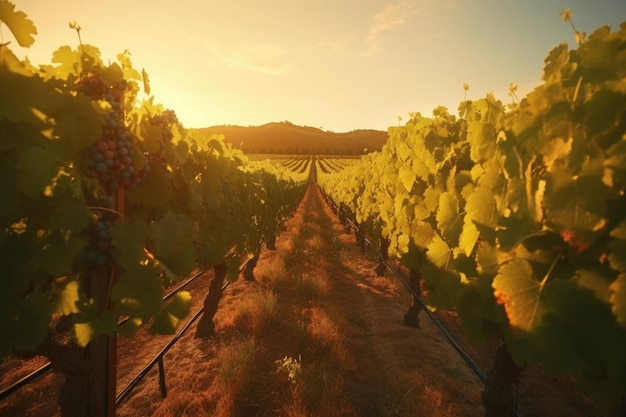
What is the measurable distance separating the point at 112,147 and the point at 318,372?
423 cm

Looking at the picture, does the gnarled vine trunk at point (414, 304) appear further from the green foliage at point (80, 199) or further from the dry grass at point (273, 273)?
the green foliage at point (80, 199)

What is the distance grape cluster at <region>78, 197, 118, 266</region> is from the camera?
6.37 ft

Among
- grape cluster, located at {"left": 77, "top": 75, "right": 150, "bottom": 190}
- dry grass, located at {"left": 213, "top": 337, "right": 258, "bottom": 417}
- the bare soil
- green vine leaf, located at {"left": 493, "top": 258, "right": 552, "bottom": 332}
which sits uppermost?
grape cluster, located at {"left": 77, "top": 75, "right": 150, "bottom": 190}

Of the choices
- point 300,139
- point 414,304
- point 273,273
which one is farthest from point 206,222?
point 300,139

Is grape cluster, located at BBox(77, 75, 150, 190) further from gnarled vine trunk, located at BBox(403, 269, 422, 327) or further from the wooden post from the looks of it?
gnarled vine trunk, located at BBox(403, 269, 422, 327)

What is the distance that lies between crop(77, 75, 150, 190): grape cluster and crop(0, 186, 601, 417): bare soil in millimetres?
3418

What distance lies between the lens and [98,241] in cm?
200

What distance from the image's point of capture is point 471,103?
177 inches

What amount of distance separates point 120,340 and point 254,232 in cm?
350

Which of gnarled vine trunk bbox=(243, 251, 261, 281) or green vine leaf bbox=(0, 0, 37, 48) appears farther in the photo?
gnarled vine trunk bbox=(243, 251, 261, 281)

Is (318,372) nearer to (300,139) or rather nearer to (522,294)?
(522,294)

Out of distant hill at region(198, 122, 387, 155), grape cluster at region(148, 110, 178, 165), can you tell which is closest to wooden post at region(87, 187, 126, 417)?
grape cluster at region(148, 110, 178, 165)

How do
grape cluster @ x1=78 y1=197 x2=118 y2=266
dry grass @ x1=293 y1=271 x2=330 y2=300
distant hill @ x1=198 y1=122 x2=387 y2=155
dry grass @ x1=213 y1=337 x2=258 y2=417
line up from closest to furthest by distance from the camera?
1. grape cluster @ x1=78 y1=197 x2=118 y2=266
2. dry grass @ x1=213 y1=337 x2=258 y2=417
3. dry grass @ x1=293 y1=271 x2=330 y2=300
4. distant hill @ x1=198 y1=122 x2=387 y2=155

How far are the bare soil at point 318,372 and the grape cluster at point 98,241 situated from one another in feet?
10.0
